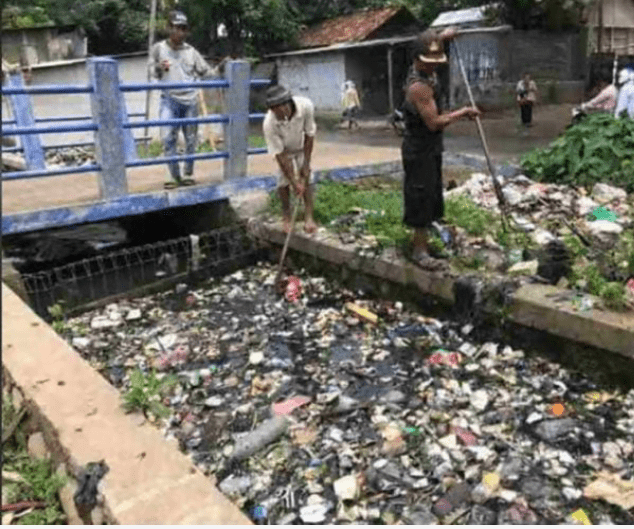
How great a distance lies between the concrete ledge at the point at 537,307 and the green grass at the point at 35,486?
3.09 metres

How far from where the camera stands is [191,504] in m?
2.38

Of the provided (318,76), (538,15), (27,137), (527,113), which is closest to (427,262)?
(27,137)

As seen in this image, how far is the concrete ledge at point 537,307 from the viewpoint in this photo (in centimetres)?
405

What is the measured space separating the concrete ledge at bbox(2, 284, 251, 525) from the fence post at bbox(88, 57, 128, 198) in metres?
2.81

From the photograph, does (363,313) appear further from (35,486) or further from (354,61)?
(354,61)

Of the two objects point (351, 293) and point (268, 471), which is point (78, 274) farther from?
point (268, 471)

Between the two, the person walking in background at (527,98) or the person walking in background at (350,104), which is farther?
the person walking in background at (350,104)

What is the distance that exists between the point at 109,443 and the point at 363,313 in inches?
120

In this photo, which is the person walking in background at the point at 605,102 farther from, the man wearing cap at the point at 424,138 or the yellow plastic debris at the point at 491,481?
the yellow plastic debris at the point at 491,481

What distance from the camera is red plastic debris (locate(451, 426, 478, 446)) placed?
371 centimetres

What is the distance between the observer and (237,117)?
7125 mm

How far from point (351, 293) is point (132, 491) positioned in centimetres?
382

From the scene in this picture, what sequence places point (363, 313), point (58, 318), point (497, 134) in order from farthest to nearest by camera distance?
point (497, 134)
point (58, 318)
point (363, 313)

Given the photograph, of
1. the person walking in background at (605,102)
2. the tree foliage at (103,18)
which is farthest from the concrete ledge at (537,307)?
the tree foliage at (103,18)
